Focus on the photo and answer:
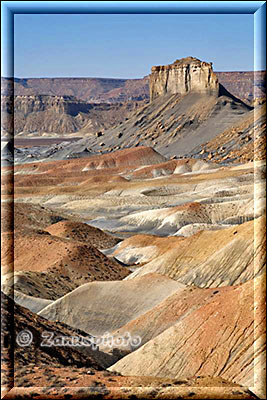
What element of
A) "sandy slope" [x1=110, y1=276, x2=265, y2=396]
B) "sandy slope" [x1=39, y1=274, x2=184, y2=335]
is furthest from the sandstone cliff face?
"sandy slope" [x1=110, y1=276, x2=265, y2=396]

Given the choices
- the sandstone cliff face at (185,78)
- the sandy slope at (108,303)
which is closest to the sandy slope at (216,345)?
the sandy slope at (108,303)

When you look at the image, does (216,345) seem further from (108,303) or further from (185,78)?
(185,78)

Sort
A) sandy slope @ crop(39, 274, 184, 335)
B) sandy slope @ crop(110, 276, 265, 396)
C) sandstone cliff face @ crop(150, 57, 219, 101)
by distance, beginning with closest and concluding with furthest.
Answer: sandy slope @ crop(110, 276, 265, 396), sandy slope @ crop(39, 274, 184, 335), sandstone cliff face @ crop(150, 57, 219, 101)

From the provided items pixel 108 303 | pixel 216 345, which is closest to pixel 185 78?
pixel 108 303

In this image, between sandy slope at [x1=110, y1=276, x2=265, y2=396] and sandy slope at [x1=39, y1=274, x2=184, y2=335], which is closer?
sandy slope at [x1=110, y1=276, x2=265, y2=396]

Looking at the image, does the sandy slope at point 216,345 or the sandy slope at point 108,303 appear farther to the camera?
the sandy slope at point 108,303

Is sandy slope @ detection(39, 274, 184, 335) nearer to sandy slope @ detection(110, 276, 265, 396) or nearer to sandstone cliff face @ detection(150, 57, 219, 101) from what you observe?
sandy slope @ detection(110, 276, 265, 396)

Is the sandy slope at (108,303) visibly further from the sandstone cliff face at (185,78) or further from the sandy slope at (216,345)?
the sandstone cliff face at (185,78)

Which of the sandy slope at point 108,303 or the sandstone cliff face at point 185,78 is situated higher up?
the sandstone cliff face at point 185,78

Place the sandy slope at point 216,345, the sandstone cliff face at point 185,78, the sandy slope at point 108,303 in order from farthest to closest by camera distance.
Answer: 1. the sandstone cliff face at point 185,78
2. the sandy slope at point 108,303
3. the sandy slope at point 216,345
